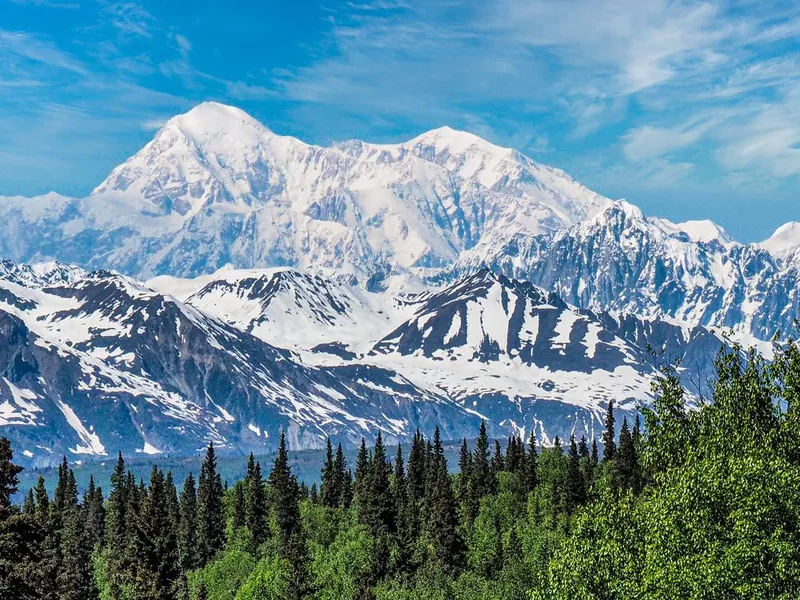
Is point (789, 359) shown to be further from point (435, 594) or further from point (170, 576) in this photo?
point (435, 594)

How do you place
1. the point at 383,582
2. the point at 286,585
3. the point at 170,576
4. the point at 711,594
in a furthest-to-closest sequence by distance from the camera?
the point at 383,582, the point at 286,585, the point at 170,576, the point at 711,594

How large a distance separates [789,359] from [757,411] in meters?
3.51

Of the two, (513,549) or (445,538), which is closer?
(513,549)

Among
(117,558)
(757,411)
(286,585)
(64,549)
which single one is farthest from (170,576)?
(117,558)

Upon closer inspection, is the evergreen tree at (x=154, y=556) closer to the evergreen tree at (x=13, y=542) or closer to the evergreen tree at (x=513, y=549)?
the evergreen tree at (x=13, y=542)

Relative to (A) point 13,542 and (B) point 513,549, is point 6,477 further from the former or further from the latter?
(B) point 513,549

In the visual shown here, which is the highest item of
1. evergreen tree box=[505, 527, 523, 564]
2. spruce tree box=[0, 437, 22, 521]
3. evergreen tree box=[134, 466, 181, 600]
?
spruce tree box=[0, 437, 22, 521]

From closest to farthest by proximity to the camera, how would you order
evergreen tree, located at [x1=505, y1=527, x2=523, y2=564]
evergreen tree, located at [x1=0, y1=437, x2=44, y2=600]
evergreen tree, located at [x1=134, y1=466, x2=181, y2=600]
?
evergreen tree, located at [x1=0, y1=437, x2=44, y2=600] → evergreen tree, located at [x1=134, y1=466, x2=181, y2=600] → evergreen tree, located at [x1=505, y1=527, x2=523, y2=564]

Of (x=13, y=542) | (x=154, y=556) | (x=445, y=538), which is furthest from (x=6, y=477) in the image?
(x=445, y=538)

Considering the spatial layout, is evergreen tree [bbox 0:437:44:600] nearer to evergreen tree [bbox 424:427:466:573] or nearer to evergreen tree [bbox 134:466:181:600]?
evergreen tree [bbox 134:466:181:600]

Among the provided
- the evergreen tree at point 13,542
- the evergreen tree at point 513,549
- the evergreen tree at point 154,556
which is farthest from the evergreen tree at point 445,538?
the evergreen tree at point 13,542

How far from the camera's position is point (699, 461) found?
2562 inches

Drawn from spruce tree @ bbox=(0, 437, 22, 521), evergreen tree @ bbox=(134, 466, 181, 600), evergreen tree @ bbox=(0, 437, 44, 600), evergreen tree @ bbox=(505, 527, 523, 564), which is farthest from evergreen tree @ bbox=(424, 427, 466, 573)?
spruce tree @ bbox=(0, 437, 22, 521)

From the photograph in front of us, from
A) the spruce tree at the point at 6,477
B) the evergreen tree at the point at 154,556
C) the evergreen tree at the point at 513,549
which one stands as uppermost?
the spruce tree at the point at 6,477
